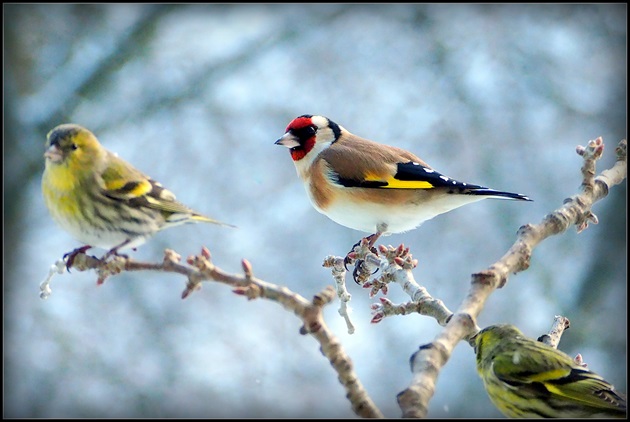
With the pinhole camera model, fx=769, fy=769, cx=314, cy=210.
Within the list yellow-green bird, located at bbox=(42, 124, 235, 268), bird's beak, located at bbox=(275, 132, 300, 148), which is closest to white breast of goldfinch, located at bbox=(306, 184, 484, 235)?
bird's beak, located at bbox=(275, 132, 300, 148)

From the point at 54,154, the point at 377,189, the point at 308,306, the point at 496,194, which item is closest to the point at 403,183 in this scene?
the point at 377,189

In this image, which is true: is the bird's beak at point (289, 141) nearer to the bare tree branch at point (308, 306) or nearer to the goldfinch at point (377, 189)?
the goldfinch at point (377, 189)

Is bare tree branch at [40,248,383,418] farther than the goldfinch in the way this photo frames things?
No

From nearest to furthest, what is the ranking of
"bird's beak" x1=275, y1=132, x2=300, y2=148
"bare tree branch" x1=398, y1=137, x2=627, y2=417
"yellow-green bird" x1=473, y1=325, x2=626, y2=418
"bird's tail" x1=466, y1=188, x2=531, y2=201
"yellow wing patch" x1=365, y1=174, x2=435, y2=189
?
"bare tree branch" x1=398, y1=137, x2=627, y2=417 < "yellow-green bird" x1=473, y1=325, x2=626, y2=418 < "bird's tail" x1=466, y1=188, x2=531, y2=201 < "yellow wing patch" x1=365, y1=174, x2=435, y2=189 < "bird's beak" x1=275, y1=132, x2=300, y2=148

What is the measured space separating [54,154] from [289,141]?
1065 mm

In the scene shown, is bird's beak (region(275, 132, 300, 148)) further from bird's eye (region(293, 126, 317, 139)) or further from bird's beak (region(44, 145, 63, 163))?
bird's beak (region(44, 145, 63, 163))

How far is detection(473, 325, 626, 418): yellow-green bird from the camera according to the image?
1989 mm

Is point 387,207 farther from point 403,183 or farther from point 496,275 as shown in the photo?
point 496,275

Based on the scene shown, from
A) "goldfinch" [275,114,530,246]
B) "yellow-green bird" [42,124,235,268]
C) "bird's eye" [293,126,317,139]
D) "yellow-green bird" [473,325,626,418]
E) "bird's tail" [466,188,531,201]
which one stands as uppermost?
"bird's eye" [293,126,317,139]

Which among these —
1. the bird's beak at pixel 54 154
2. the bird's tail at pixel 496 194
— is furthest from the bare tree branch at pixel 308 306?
the bird's tail at pixel 496 194

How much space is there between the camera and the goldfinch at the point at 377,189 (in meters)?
3.09

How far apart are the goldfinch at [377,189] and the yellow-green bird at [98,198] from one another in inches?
26.8

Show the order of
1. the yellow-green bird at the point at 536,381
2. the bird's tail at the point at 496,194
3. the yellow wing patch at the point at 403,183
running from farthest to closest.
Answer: the yellow wing patch at the point at 403,183 < the bird's tail at the point at 496,194 < the yellow-green bird at the point at 536,381

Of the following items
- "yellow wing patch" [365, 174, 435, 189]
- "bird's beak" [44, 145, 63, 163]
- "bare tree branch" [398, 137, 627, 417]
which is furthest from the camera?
"yellow wing patch" [365, 174, 435, 189]
